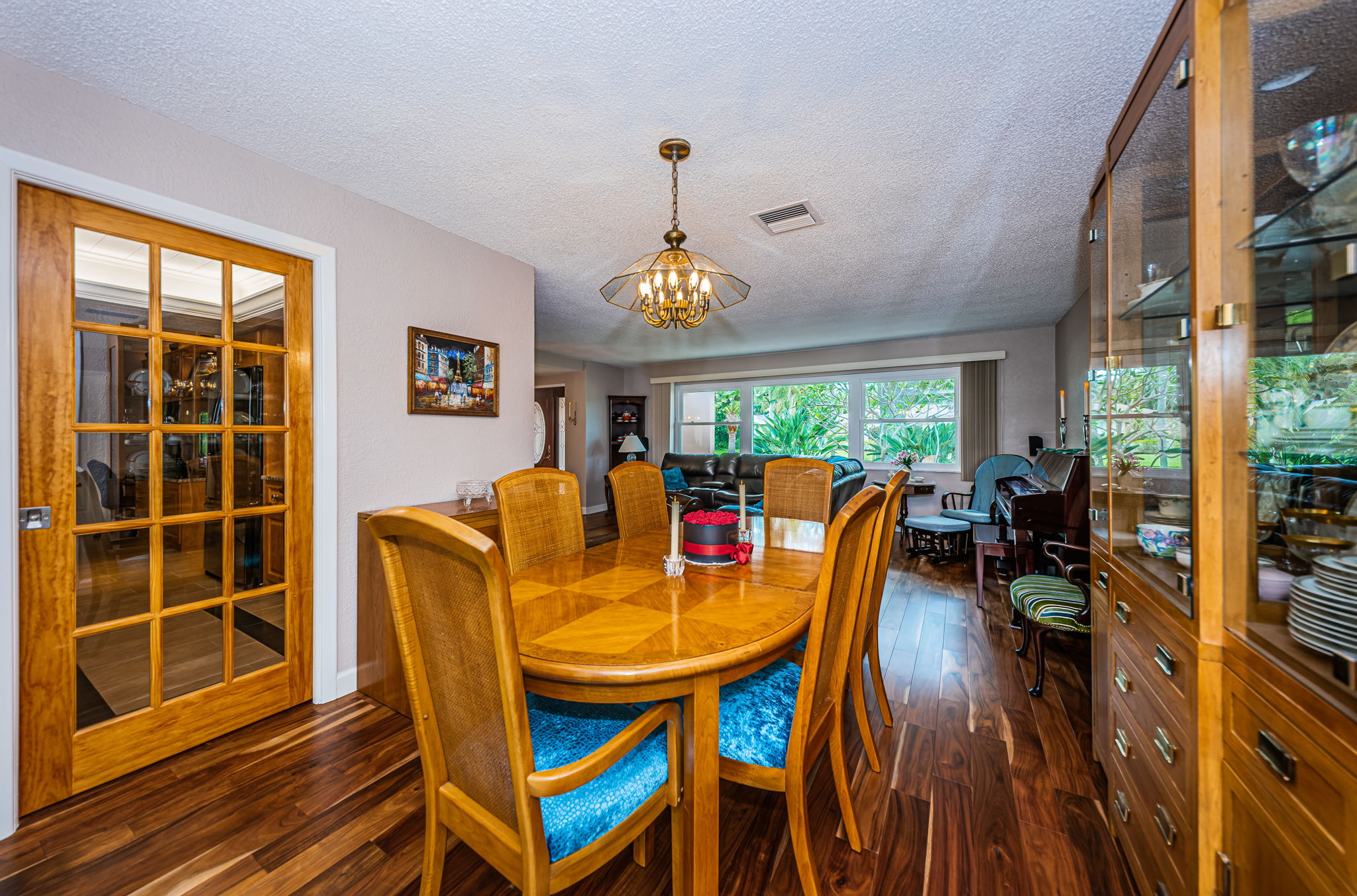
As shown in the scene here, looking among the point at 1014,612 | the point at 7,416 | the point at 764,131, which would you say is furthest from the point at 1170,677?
the point at 7,416

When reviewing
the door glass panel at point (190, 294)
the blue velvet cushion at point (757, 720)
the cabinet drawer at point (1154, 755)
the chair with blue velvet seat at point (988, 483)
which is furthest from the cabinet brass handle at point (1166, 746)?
the chair with blue velvet seat at point (988, 483)

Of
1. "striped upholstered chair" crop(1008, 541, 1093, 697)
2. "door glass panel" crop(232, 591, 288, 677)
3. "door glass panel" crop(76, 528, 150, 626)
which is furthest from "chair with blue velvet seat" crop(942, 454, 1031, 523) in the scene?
"door glass panel" crop(76, 528, 150, 626)

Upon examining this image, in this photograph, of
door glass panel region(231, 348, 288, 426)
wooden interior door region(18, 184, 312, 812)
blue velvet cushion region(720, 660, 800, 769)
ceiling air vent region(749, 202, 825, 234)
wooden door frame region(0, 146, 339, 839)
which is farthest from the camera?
ceiling air vent region(749, 202, 825, 234)

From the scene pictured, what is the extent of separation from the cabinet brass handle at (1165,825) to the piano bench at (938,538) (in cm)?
361

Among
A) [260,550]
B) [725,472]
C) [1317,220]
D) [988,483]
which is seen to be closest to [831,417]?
[725,472]

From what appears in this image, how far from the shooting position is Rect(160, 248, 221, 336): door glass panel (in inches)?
77.9

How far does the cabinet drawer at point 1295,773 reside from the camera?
27.5 inches

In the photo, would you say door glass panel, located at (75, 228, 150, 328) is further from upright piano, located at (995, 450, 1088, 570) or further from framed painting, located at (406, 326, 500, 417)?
upright piano, located at (995, 450, 1088, 570)

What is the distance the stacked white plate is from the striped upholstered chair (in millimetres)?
1702

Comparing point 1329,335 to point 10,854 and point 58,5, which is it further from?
point 10,854

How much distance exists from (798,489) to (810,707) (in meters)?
1.85

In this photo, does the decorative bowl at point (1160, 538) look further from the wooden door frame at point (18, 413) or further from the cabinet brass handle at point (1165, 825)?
the wooden door frame at point (18, 413)

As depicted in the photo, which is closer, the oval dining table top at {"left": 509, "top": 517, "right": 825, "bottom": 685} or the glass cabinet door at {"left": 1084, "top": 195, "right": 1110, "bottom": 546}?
the oval dining table top at {"left": 509, "top": 517, "right": 825, "bottom": 685}

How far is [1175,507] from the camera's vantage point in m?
1.24
